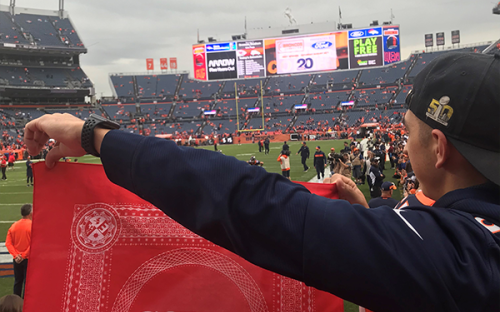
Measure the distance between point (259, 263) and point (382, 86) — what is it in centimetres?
6524

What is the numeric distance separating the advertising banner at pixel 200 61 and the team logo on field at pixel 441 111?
62.6 m

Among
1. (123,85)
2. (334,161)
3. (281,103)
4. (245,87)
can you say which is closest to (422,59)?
(281,103)

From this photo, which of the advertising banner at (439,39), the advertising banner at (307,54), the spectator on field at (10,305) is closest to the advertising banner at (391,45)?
the advertising banner at (307,54)

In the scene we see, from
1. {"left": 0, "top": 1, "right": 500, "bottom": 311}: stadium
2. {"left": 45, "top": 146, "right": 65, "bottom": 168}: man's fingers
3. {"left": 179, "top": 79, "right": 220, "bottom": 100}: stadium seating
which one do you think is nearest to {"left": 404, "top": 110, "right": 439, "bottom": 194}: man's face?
{"left": 45, "top": 146, "right": 65, "bottom": 168}: man's fingers

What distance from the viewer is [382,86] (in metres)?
60.9

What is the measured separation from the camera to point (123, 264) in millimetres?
1687

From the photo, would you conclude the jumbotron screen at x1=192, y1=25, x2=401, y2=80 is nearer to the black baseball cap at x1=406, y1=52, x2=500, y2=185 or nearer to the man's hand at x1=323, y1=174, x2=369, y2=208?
the man's hand at x1=323, y1=174, x2=369, y2=208

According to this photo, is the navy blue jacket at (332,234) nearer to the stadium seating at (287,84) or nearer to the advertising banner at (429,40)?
the stadium seating at (287,84)

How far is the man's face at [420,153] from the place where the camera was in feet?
3.06

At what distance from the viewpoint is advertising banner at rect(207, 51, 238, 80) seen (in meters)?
60.1

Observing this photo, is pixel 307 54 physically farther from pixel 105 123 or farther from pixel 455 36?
pixel 105 123

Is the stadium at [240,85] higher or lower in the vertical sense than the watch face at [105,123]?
higher

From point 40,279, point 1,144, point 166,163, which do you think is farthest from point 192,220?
point 1,144

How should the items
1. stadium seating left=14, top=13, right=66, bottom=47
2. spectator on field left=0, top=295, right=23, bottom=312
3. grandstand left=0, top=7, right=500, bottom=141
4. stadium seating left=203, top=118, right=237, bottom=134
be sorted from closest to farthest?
spectator on field left=0, top=295, right=23, bottom=312
grandstand left=0, top=7, right=500, bottom=141
stadium seating left=14, top=13, right=66, bottom=47
stadium seating left=203, top=118, right=237, bottom=134
